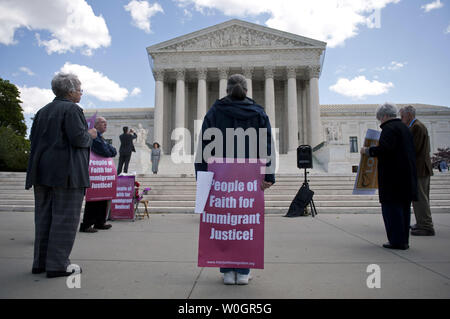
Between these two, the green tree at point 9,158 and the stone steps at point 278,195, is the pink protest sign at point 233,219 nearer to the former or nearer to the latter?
the stone steps at point 278,195

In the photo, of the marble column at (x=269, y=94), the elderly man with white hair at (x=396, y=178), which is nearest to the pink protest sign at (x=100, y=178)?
the elderly man with white hair at (x=396, y=178)

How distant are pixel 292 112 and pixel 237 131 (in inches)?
1297

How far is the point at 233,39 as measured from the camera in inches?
1470

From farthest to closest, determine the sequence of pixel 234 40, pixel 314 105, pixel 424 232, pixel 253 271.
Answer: pixel 234 40 < pixel 314 105 < pixel 424 232 < pixel 253 271

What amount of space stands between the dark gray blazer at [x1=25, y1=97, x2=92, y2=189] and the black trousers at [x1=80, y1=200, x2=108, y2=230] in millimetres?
3274

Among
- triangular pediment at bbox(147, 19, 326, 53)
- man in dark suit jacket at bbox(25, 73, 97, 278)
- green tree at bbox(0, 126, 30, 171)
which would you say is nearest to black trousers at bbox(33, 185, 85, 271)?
man in dark suit jacket at bbox(25, 73, 97, 278)

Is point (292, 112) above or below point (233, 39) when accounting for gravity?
below

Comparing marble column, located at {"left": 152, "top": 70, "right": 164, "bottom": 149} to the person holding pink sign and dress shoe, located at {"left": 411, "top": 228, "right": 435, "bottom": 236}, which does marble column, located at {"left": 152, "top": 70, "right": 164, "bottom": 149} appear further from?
the person holding pink sign

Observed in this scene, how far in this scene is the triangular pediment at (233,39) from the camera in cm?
3659

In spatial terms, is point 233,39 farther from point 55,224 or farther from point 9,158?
point 55,224

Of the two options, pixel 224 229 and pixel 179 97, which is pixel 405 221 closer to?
pixel 224 229

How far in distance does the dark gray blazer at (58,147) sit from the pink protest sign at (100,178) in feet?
10.1

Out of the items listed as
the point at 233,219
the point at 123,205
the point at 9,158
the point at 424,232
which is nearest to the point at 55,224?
the point at 233,219

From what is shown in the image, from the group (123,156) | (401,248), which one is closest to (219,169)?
(401,248)
